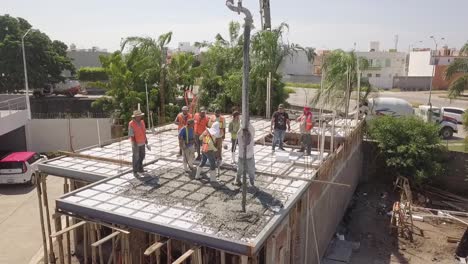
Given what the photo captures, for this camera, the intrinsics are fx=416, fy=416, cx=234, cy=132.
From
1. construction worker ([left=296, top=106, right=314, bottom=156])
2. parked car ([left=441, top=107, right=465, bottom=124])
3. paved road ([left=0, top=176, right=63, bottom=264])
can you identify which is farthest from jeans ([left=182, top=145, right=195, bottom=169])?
parked car ([left=441, top=107, right=465, bottom=124])

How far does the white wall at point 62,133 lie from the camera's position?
24.2 meters

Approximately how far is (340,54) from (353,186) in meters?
6.91

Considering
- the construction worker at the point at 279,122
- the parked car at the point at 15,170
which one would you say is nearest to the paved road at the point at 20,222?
the parked car at the point at 15,170

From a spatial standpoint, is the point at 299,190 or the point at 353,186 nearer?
the point at 299,190

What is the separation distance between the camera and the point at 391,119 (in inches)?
768

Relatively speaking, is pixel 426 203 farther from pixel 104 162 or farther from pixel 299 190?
pixel 104 162

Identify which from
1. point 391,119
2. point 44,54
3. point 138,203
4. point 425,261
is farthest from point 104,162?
point 44,54

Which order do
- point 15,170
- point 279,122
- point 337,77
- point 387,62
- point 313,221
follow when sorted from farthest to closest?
point 387,62 < point 337,77 < point 15,170 < point 279,122 < point 313,221

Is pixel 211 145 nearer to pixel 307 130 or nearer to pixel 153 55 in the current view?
pixel 307 130

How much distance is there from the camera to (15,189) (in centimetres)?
1867

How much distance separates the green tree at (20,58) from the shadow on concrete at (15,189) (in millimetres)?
17446

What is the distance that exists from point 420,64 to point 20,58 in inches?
2213

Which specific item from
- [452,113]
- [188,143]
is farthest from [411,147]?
[452,113]

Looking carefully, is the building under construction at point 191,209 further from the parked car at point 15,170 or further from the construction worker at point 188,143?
the parked car at point 15,170
